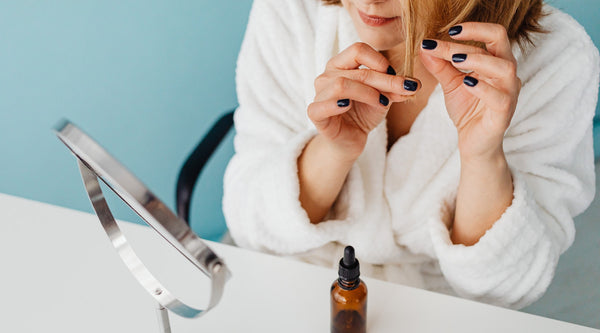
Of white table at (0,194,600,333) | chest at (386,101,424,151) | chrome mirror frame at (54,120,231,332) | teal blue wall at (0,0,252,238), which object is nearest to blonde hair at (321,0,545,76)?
chest at (386,101,424,151)

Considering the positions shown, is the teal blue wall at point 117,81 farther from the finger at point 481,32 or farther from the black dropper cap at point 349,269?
the black dropper cap at point 349,269

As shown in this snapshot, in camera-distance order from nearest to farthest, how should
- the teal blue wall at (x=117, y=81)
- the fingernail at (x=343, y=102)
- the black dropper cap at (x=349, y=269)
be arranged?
the black dropper cap at (x=349, y=269) → the fingernail at (x=343, y=102) → the teal blue wall at (x=117, y=81)

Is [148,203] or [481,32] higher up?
[148,203]

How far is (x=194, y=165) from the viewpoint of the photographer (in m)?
1.00

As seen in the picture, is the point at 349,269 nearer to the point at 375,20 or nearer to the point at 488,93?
the point at 488,93

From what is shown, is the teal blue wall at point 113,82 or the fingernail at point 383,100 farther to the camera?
the teal blue wall at point 113,82

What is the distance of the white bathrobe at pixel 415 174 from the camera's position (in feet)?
2.42

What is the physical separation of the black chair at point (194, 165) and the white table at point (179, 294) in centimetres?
24

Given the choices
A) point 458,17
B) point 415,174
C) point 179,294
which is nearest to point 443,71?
point 458,17

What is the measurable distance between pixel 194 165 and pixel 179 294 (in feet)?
1.31

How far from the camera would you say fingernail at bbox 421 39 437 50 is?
603 millimetres

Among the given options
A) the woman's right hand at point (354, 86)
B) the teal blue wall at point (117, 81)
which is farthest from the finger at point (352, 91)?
the teal blue wall at point (117, 81)

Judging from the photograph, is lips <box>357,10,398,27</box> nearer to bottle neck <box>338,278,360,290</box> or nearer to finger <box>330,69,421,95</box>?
finger <box>330,69,421,95</box>

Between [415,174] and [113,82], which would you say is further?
[113,82]
